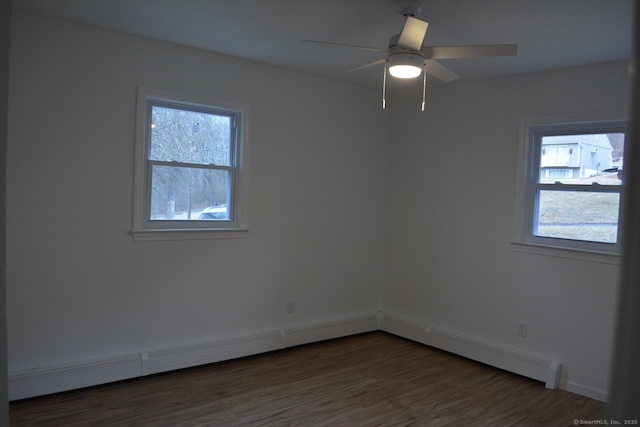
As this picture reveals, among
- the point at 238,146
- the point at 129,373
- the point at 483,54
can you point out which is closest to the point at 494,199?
the point at 483,54

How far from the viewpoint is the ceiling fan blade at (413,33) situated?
7.80 feet

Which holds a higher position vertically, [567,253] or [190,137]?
[190,137]

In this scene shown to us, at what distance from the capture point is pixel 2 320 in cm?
54

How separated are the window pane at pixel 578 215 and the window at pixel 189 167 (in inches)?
104

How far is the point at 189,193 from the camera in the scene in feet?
12.4

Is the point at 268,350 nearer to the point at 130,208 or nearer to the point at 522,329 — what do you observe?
the point at 130,208

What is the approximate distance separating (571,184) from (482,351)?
169 cm

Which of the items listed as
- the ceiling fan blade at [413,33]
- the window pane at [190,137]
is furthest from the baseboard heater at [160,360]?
the ceiling fan blade at [413,33]

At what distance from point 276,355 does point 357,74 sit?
2.77 metres

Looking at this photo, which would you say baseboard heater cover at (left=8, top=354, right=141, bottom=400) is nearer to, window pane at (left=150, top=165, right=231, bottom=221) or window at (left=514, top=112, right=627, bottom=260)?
window pane at (left=150, top=165, right=231, bottom=221)

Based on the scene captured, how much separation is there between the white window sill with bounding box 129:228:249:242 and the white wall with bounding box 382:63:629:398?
6.28ft

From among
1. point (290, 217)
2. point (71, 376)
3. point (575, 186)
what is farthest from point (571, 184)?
point (71, 376)

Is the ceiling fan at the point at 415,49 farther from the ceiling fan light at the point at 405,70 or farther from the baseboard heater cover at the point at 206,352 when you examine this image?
the baseboard heater cover at the point at 206,352

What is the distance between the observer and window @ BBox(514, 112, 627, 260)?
3.53m
